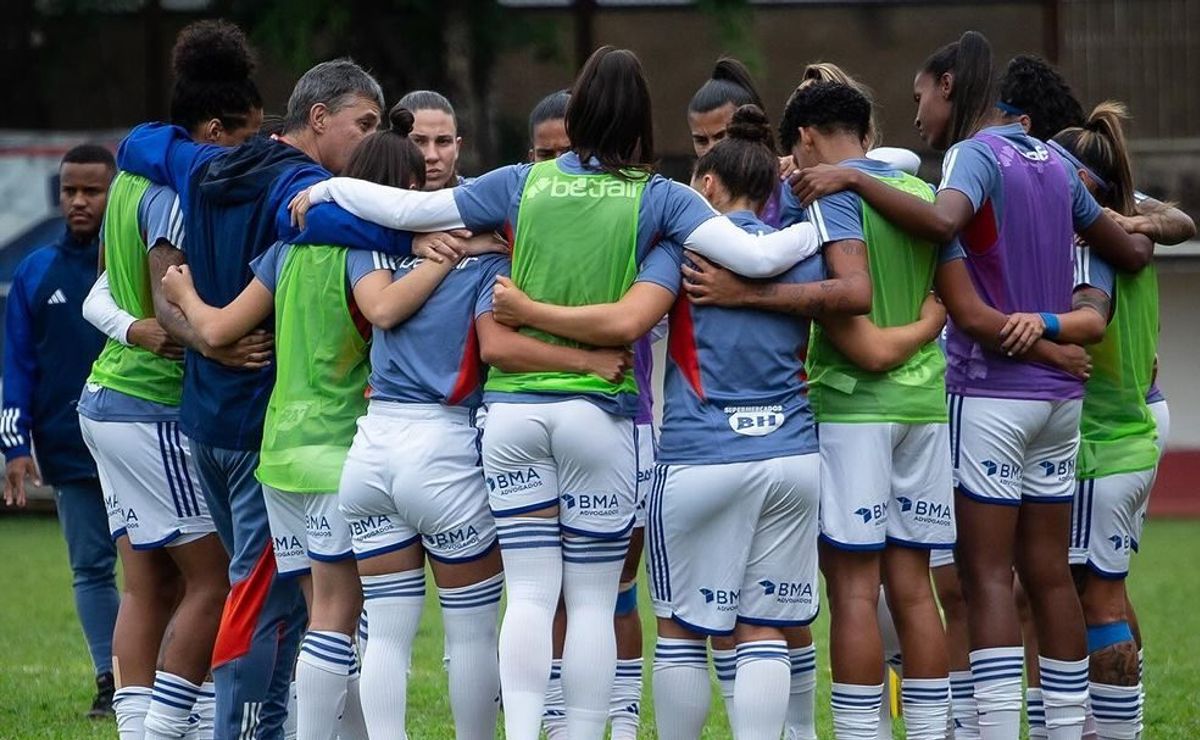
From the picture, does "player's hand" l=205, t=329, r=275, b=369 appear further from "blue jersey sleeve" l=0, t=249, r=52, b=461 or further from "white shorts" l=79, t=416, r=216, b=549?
"blue jersey sleeve" l=0, t=249, r=52, b=461

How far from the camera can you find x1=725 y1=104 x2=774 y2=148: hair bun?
5.52 metres

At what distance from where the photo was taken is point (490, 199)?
17.4 ft

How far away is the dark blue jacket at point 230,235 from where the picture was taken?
18.6 ft

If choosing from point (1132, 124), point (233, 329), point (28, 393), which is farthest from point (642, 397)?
point (1132, 124)

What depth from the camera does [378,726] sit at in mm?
5293

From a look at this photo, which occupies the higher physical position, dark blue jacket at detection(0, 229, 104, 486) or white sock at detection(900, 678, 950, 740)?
dark blue jacket at detection(0, 229, 104, 486)

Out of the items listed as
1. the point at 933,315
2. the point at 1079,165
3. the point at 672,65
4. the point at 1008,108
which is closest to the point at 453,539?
the point at 933,315

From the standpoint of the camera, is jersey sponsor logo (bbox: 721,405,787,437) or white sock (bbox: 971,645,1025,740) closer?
jersey sponsor logo (bbox: 721,405,787,437)

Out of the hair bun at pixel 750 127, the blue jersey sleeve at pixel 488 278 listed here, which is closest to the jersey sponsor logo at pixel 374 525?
the blue jersey sleeve at pixel 488 278

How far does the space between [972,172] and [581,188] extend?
53.1 inches

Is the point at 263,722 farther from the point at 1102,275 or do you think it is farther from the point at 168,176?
the point at 1102,275

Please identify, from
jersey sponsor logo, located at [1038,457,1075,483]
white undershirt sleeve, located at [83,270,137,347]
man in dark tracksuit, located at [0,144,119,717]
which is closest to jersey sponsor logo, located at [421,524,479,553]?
white undershirt sleeve, located at [83,270,137,347]

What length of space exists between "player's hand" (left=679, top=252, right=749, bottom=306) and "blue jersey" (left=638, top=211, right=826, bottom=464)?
0.04 metres

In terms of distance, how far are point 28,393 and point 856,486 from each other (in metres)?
4.40
